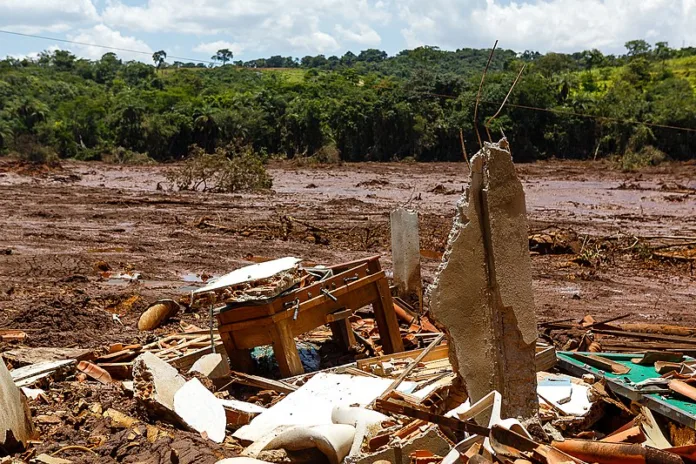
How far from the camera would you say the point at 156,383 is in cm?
648

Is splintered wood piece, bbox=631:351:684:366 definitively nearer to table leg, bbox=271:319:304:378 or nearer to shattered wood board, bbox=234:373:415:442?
shattered wood board, bbox=234:373:415:442

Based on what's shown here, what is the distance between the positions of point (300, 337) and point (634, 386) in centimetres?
423

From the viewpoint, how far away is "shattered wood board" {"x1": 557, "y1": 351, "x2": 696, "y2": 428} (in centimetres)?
537

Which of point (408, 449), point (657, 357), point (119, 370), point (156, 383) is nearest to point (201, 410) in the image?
point (156, 383)

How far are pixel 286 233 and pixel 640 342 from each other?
11.1 metres

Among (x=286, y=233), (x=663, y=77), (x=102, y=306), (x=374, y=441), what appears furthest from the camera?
(x=663, y=77)

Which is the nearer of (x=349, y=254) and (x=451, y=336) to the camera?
(x=451, y=336)

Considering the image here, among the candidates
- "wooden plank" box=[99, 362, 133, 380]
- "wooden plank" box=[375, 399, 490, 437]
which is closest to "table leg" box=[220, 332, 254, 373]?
"wooden plank" box=[99, 362, 133, 380]

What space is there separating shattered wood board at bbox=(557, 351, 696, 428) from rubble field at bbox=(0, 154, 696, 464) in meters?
0.04

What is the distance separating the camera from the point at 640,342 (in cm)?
843

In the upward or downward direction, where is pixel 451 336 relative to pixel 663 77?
downward

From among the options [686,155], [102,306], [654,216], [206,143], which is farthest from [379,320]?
[206,143]

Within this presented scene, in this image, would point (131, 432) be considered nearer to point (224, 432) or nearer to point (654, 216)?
point (224, 432)

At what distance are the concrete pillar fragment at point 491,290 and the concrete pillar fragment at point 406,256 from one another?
4846 mm
